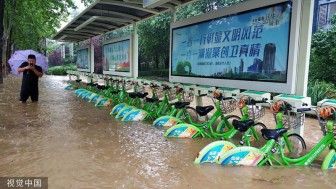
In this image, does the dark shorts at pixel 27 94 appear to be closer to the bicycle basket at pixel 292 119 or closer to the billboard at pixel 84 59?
the billboard at pixel 84 59

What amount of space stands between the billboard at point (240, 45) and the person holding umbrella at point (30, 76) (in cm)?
468

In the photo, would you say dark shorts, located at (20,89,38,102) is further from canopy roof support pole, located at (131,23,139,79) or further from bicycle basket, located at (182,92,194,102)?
bicycle basket, located at (182,92,194,102)

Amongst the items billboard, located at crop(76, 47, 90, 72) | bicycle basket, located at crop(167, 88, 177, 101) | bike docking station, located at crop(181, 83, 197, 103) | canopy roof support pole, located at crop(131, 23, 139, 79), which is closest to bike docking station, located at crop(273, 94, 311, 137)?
bike docking station, located at crop(181, 83, 197, 103)

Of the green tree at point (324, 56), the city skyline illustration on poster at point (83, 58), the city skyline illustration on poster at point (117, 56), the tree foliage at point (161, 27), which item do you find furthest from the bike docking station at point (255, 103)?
the tree foliage at point (161, 27)

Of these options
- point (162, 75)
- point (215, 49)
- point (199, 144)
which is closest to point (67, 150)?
point (199, 144)

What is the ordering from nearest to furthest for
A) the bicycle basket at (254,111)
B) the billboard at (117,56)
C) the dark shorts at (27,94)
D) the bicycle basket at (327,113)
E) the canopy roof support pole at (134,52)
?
the bicycle basket at (327,113) < the bicycle basket at (254,111) < the dark shorts at (27,94) < the canopy roof support pole at (134,52) < the billboard at (117,56)

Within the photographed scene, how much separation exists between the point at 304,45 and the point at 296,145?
1622 millimetres

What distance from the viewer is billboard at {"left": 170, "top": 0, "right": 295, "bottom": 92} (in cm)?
513

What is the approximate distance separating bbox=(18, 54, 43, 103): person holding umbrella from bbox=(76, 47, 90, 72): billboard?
6179 millimetres

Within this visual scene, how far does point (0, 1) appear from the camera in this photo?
42.8ft

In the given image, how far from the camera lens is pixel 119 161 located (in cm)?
439

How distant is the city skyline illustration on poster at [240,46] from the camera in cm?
516

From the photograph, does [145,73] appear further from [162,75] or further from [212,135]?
[212,135]

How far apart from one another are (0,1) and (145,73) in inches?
468
